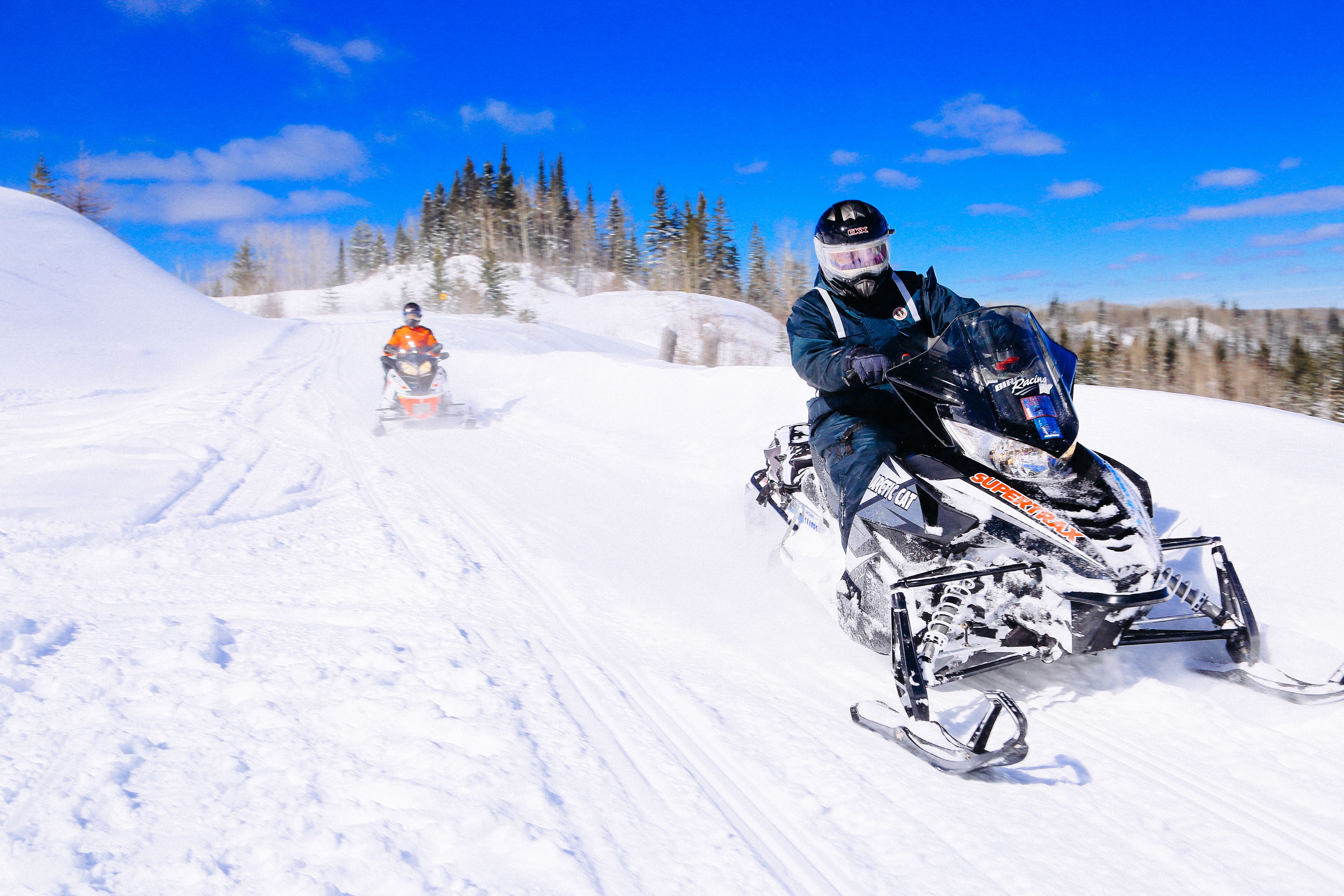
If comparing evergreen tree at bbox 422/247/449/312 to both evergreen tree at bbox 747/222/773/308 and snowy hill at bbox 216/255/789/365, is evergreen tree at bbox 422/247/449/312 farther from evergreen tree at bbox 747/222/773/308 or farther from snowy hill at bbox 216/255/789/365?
evergreen tree at bbox 747/222/773/308

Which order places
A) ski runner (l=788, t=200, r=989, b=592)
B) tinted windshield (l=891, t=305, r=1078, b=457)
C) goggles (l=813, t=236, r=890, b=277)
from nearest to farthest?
tinted windshield (l=891, t=305, r=1078, b=457)
ski runner (l=788, t=200, r=989, b=592)
goggles (l=813, t=236, r=890, b=277)

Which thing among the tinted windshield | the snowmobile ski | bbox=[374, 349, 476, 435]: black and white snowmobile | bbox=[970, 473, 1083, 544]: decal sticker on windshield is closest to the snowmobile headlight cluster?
bbox=[374, 349, 476, 435]: black and white snowmobile

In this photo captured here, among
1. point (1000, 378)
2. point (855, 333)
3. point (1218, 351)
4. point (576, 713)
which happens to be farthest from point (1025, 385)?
point (1218, 351)

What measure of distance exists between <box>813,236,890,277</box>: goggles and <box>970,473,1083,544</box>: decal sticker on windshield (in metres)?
1.29

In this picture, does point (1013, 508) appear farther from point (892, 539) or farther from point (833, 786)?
point (833, 786)

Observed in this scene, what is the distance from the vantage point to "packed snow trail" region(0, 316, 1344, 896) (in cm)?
189

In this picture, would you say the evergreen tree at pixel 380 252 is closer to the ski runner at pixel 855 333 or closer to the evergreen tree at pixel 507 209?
the evergreen tree at pixel 507 209

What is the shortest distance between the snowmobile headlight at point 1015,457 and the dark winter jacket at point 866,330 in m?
0.59

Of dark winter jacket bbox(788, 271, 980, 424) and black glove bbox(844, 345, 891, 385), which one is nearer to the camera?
black glove bbox(844, 345, 891, 385)

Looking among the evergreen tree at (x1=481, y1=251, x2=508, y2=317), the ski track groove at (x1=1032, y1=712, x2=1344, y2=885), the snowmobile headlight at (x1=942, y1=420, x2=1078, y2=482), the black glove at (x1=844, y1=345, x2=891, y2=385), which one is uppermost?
the evergreen tree at (x1=481, y1=251, x2=508, y2=317)

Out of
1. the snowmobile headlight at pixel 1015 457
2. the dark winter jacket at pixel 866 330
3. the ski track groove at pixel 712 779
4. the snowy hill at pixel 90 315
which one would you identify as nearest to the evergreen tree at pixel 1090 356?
the dark winter jacket at pixel 866 330

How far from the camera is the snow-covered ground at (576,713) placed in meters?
1.89

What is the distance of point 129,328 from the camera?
66.5ft

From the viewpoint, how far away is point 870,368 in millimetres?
2975
